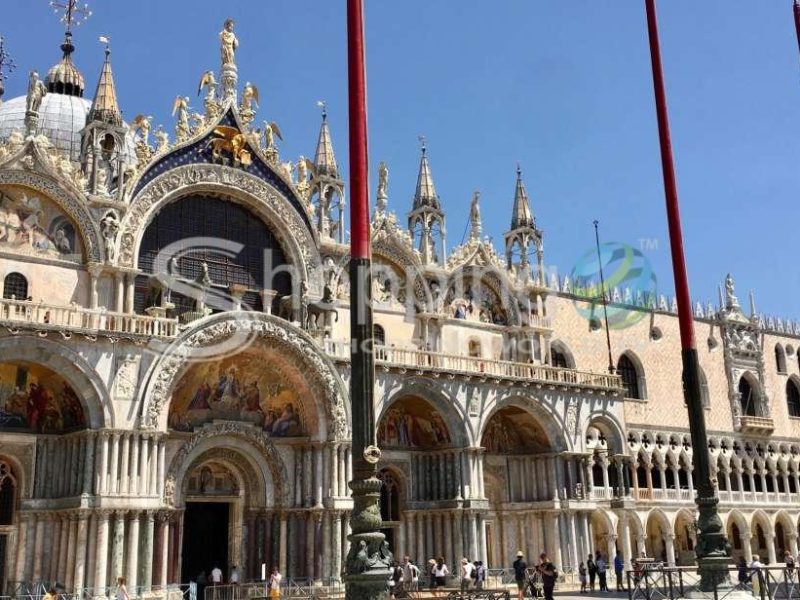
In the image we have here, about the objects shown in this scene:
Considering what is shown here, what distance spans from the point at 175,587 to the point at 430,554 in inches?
401

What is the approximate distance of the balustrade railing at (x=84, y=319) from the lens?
26.7m

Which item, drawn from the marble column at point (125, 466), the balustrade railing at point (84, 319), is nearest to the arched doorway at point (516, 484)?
the balustrade railing at point (84, 319)

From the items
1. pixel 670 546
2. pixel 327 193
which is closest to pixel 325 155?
pixel 327 193

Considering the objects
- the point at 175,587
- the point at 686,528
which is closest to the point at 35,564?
the point at 175,587

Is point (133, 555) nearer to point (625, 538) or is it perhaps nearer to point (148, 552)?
point (148, 552)

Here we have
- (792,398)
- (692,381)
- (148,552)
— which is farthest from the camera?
(792,398)

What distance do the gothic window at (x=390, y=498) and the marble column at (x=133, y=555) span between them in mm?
11246

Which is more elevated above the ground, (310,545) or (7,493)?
(7,493)

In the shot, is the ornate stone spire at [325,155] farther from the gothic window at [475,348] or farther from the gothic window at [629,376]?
the gothic window at [629,376]

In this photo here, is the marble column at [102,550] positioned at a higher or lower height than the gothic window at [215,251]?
lower

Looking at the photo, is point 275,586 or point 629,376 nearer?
point 275,586

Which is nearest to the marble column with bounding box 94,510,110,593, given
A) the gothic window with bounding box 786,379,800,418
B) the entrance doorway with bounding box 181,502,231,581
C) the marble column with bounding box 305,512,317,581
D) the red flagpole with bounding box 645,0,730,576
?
the entrance doorway with bounding box 181,502,231,581

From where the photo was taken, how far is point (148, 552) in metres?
27.3

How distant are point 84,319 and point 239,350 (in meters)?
4.90
